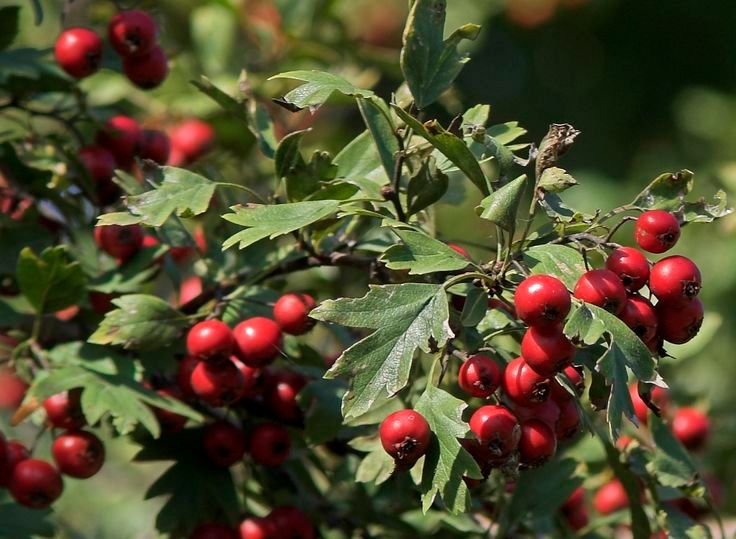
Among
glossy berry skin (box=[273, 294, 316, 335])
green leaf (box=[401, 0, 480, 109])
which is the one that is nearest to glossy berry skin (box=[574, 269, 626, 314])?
green leaf (box=[401, 0, 480, 109])

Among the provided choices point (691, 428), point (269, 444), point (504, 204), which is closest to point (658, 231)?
point (504, 204)

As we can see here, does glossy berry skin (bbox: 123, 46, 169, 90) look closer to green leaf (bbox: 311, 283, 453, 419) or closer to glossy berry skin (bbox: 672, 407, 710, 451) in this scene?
green leaf (bbox: 311, 283, 453, 419)

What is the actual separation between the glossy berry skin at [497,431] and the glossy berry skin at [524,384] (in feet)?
0.09

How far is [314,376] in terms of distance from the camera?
1903 mm

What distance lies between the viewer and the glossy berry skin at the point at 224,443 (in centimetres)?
189

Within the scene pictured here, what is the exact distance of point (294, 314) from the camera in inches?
66.7

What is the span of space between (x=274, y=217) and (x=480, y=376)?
1.07ft

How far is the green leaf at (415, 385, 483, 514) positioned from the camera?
1409 mm

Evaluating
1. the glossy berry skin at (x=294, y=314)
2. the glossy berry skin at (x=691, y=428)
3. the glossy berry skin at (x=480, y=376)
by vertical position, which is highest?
the glossy berry skin at (x=480, y=376)

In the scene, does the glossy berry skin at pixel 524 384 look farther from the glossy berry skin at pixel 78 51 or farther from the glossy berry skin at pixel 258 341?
the glossy berry skin at pixel 78 51

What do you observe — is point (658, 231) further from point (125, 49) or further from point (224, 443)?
point (125, 49)

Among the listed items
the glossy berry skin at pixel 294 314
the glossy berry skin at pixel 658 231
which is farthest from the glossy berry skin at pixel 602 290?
the glossy berry skin at pixel 294 314

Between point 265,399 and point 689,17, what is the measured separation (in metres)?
4.06

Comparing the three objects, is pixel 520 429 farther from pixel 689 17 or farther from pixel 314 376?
pixel 689 17
